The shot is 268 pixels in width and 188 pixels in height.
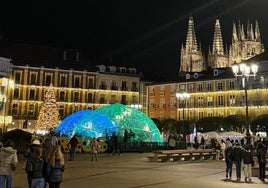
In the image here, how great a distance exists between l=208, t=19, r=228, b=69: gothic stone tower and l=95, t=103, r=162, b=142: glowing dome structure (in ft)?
368

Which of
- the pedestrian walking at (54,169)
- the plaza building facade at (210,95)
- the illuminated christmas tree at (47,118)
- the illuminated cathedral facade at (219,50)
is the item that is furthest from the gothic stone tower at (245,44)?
the pedestrian walking at (54,169)

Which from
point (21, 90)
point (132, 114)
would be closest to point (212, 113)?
point (21, 90)

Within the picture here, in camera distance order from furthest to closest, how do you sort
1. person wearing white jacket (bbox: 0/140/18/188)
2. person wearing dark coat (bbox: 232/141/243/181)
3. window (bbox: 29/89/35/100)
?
window (bbox: 29/89/35/100), person wearing dark coat (bbox: 232/141/243/181), person wearing white jacket (bbox: 0/140/18/188)

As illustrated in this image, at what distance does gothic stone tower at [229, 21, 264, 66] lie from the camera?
5344 inches

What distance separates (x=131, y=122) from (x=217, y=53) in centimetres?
11603

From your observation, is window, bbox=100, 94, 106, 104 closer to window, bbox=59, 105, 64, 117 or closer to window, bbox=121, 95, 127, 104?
window, bbox=121, 95, 127, 104

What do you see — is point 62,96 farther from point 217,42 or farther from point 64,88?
point 217,42

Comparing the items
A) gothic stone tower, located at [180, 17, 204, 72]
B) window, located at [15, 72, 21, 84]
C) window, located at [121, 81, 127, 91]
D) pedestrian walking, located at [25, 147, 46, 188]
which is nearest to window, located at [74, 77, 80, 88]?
window, located at [121, 81, 127, 91]

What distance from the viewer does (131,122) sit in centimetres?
3412

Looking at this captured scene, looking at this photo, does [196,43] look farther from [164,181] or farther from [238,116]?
[164,181]

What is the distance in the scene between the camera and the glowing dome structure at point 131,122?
33.8 metres

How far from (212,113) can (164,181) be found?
6224 cm

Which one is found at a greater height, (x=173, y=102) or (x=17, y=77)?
(x=17, y=77)

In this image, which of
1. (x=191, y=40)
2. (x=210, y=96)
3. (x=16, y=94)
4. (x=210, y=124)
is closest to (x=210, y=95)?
(x=210, y=96)
